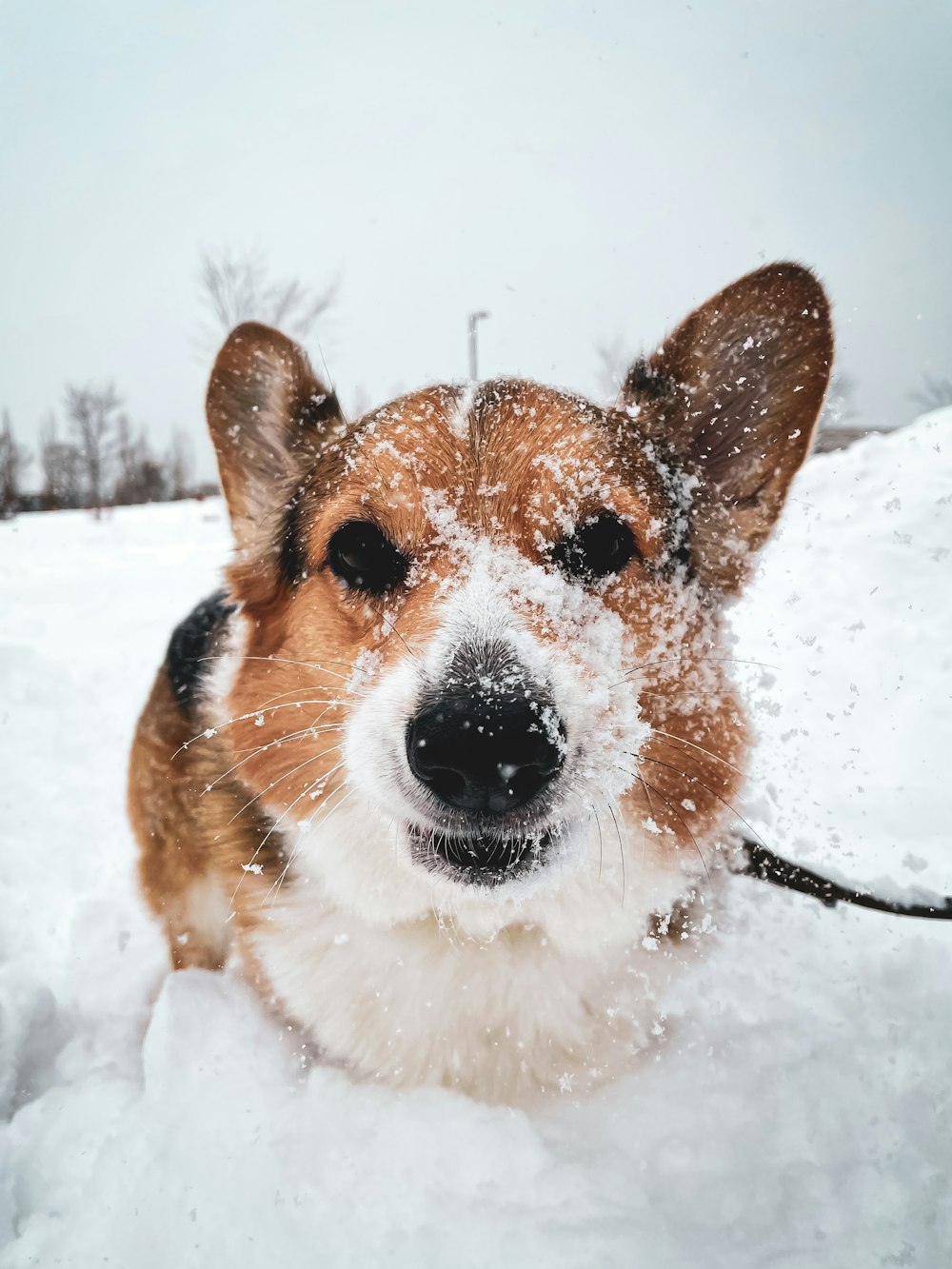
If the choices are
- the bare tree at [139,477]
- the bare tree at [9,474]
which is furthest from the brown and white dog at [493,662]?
the bare tree at [139,477]

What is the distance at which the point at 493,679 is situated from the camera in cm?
163

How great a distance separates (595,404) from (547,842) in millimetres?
1536

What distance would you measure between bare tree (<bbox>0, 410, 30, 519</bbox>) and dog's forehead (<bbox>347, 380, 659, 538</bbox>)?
1964 centimetres

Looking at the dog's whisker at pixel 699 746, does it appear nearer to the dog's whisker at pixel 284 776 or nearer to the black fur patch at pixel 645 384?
the dog's whisker at pixel 284 776

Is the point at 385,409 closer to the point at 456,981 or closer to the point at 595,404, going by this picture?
the point at 595,404

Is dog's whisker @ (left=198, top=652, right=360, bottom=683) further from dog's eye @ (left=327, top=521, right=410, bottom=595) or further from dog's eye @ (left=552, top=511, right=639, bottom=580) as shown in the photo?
dog's eye @ (left=552, top=511, right=639, bottom=580)

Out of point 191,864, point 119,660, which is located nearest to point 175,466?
point 119,660

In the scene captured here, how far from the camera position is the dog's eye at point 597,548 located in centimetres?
208

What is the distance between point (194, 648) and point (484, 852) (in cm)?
214

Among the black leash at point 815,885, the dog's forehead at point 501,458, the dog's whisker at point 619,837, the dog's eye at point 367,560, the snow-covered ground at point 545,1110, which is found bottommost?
the snow-covered ground at point 545,1110

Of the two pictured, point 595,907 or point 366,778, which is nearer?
point 366,778

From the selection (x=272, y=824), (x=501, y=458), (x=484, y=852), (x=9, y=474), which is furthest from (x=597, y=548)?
(x=9, y=474)

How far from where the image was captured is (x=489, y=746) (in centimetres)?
158

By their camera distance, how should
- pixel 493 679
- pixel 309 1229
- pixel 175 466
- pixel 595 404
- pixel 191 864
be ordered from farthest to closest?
pixel 175 466 < pixel 191 864 < pixel 595 404 < pixel 309 1229 < pixel 493 679
